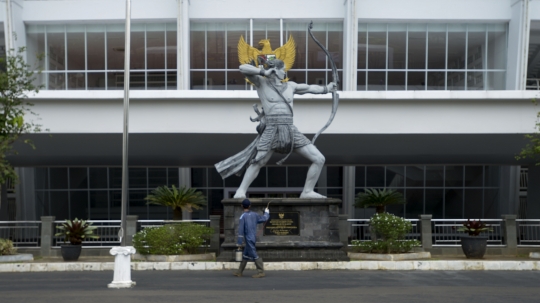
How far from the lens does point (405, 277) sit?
52.3 feet

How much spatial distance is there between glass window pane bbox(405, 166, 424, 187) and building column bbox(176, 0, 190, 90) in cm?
1487

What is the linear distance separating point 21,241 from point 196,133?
7.14 m

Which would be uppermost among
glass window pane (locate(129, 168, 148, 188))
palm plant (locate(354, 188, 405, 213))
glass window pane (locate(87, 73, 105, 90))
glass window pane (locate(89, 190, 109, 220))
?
glass window pane (locate(87, 73, 105, 90))

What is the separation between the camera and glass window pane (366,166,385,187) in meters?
37.3

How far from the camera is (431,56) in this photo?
1164 inches

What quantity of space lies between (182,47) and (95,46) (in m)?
4.20

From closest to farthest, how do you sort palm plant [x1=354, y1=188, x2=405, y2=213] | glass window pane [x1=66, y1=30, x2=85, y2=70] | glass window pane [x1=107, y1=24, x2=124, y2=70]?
1. glass window pane [x1=107, y1=24, x2=124, y2=70]
2. glass window pane [x1=66, y1=30, x2=85, y2=70]
3. palm plant [x1=354, y1=188, x2=405, y2=213]

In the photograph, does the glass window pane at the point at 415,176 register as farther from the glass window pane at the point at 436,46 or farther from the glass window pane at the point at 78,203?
the glass window pane at the point at 78,203

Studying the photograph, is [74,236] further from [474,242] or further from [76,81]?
[474,242]

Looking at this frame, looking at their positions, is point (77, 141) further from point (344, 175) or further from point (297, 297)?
point (297, 297)

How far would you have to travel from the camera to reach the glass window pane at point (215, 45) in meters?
29.0

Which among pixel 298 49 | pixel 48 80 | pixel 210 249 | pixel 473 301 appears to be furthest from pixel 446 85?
pixel 473 301

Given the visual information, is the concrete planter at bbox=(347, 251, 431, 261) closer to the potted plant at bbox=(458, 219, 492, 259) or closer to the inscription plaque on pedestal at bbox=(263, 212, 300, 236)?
the potted plant at bbox=(458, 219, 492, 259)

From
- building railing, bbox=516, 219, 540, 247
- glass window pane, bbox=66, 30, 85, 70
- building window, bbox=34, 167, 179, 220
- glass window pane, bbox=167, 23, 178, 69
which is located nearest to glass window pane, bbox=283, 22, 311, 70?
glass window pane, bbox=167, 23, 178, 69
